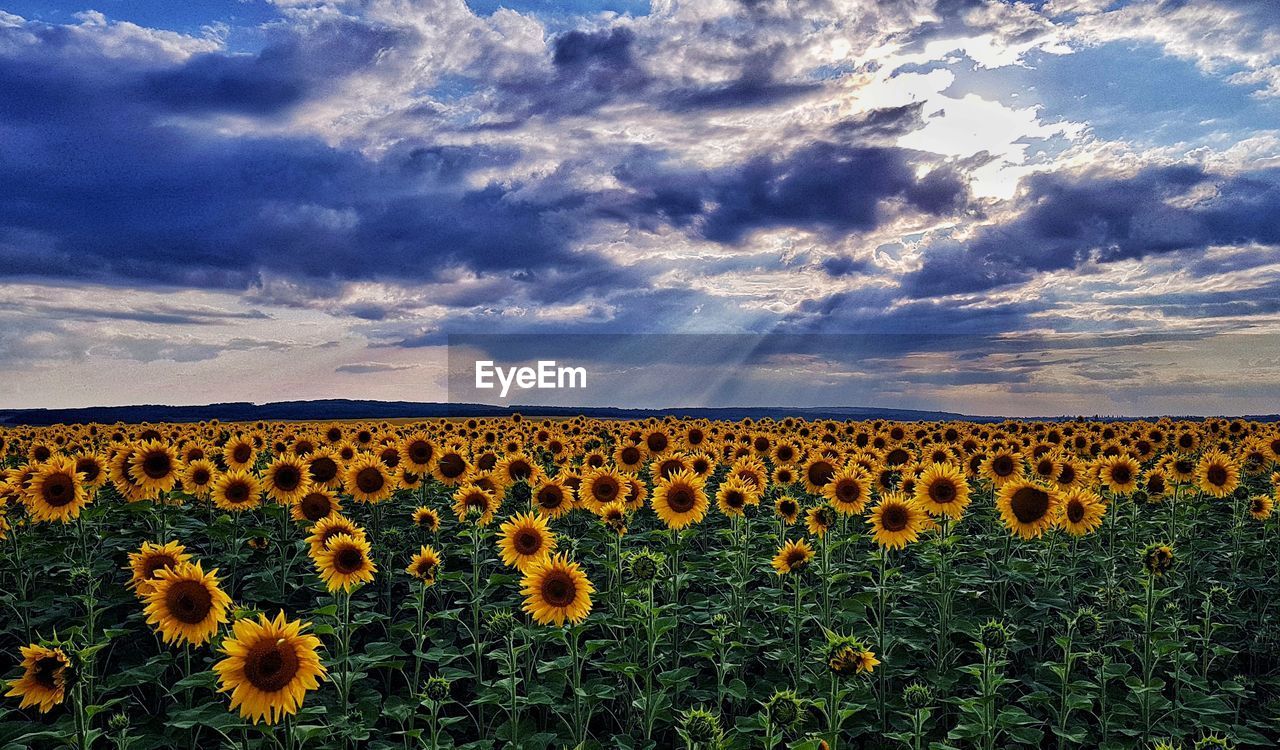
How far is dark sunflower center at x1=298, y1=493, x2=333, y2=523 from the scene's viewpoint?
11.2 meters

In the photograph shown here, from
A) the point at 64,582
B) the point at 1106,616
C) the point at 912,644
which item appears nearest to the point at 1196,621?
the point at 1106,616

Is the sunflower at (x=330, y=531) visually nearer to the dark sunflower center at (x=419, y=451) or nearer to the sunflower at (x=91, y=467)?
the dark sunflower center at (x=419, y=451)

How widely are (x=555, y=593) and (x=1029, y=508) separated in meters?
7.23

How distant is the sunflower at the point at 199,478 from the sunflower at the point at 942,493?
34.8ft

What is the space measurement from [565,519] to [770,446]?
25.2 ft

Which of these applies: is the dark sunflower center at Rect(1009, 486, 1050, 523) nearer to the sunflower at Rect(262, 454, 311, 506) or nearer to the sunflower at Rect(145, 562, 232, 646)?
the sunflower at Rect(145, 562, 232, 646)

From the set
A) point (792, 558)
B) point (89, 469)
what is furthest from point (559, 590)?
point (89, 469)

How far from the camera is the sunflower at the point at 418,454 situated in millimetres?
14188

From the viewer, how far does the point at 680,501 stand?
11773 millimetres

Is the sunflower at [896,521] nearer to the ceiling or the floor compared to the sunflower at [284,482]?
nearer to the floor

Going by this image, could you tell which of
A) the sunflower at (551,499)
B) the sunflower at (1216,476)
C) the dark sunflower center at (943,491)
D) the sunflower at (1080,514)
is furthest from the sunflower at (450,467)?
the sunflower at (1216,476)

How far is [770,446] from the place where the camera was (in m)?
20.6

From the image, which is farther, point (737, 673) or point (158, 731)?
point (737, 673)

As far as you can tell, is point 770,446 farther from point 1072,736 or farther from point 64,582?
point 64,582
